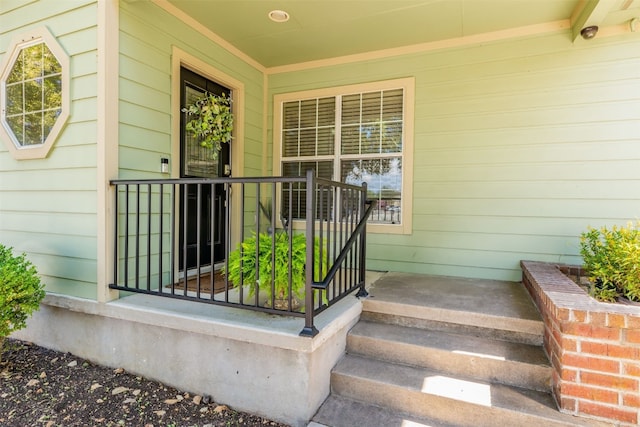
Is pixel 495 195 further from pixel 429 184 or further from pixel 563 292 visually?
pixel 563 292

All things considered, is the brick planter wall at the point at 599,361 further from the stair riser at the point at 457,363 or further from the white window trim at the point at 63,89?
the white window trim at the point at 63,89

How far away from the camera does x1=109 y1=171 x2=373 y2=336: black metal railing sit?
2078 mm

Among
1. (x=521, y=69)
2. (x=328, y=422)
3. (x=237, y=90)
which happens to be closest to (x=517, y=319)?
(x=328, y=422)

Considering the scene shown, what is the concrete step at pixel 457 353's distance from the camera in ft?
6.72

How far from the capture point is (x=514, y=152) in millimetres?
3416

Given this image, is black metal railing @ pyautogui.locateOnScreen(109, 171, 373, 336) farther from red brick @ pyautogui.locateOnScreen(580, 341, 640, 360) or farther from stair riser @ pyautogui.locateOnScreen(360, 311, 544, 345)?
red brick @ pyautogui.locateOnScreen(580, 341, 640, 360)

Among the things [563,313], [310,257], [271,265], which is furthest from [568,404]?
[271,265]

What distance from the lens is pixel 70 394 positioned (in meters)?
2.29

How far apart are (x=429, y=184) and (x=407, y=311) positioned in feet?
5.36

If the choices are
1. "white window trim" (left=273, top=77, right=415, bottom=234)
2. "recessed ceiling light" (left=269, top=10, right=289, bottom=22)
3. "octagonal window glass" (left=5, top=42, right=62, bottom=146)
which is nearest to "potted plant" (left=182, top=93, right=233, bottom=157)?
"recessed ceiling light" (left=269, top=10, right=289, bottom=22)

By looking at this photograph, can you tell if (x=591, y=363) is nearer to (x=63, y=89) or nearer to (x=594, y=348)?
(x=594, y=348)

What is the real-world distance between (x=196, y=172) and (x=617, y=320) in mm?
3451

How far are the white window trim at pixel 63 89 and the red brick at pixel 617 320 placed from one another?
3.85 m

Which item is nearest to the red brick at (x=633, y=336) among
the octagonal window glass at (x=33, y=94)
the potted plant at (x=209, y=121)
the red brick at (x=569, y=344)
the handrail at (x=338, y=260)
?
the red brick at (x=569, y=344)
